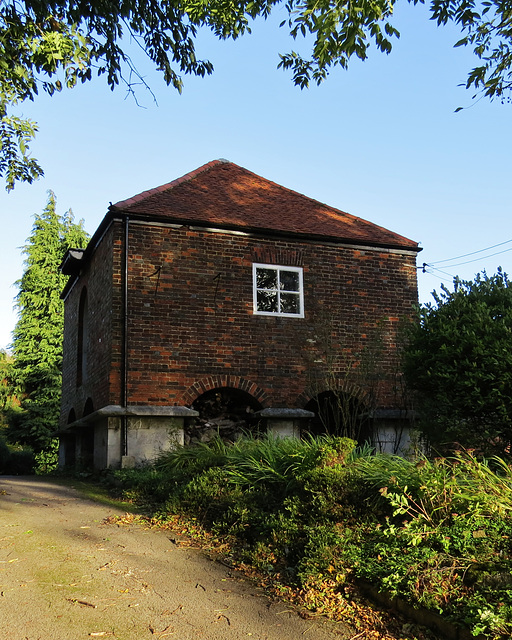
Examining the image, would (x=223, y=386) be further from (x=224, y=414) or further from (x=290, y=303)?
(x=290, y=303)

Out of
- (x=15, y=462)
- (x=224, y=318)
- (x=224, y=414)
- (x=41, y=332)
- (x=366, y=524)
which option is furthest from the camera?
(x=41, y=332)

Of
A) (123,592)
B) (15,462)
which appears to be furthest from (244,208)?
(15,462)

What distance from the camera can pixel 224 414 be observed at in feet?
44.3

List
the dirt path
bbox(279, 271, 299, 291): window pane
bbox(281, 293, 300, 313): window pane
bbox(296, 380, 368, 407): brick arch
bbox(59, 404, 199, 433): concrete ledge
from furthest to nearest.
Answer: bbox(279, 271, 299, 291): window pane → bbox(281, 293, 300, 313): window pane → bbox(296, 380, 368, 407): brick arch → bbox(59, 404, 199, 433): concrete ledge → the dirt path

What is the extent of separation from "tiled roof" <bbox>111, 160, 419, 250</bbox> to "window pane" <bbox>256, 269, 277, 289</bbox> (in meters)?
0.93

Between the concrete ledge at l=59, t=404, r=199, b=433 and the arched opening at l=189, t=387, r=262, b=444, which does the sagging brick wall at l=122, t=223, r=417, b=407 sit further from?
the arched opening at l=189, t=387, r=262, b=444

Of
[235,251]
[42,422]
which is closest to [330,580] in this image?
[235,251]

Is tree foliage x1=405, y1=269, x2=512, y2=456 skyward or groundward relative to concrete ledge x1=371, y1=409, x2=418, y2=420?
skyward

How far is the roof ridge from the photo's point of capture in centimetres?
1334

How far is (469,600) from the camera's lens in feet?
13.6

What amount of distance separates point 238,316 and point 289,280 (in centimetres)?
159

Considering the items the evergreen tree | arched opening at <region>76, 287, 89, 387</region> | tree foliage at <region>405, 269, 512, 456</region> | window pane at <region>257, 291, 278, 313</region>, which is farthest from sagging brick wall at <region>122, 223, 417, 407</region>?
the evergreen tree

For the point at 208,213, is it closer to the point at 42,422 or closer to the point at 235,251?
the point at 235,251

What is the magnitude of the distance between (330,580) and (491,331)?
4700 mm
